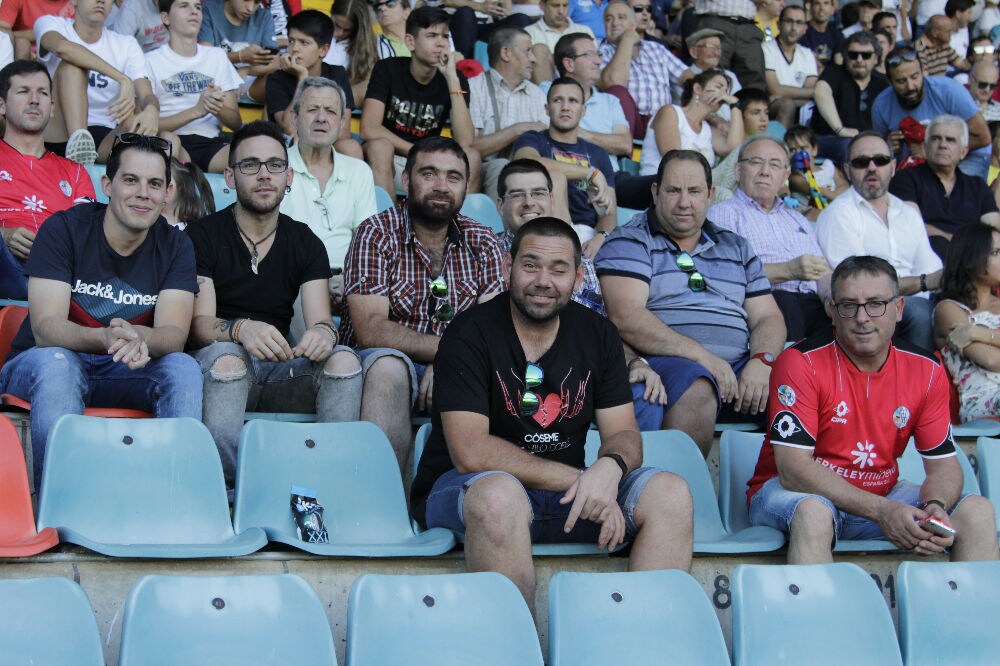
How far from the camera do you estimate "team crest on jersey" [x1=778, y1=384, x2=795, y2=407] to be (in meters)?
3.36

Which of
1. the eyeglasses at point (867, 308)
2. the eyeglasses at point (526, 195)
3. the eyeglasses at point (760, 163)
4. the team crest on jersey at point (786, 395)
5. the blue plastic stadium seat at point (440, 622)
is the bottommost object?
the blue plastic stadium seat at point (440, 622)

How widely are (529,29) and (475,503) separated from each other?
5.19 meters

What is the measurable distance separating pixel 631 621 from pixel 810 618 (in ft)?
1.56

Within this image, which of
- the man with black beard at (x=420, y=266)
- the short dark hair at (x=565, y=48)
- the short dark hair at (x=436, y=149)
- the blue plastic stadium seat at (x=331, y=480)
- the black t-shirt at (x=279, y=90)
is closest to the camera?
the blue plastic stadium seat at (x=331, y=480)

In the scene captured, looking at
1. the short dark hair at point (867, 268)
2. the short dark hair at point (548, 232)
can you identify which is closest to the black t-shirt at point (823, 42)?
the short dark hair at point (867, 268)

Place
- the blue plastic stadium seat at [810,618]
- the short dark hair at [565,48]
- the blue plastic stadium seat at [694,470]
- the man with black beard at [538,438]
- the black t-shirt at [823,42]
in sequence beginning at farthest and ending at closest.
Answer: the black t-shirt at [823,42] < the short dark hair at [565,48] < the blue plastic stadium seat at [694,470] < the man with black beard at [538,438] < the blue plastic stadium seat at [810,618]

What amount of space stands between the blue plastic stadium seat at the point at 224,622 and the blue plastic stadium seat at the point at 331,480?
678mm

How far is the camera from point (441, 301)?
13.4 feet

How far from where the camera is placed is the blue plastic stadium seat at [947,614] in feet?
9.43

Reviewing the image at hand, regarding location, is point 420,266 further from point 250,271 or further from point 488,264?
point 250,271

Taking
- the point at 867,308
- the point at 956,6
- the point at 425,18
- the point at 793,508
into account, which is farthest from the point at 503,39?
the point at 956,6

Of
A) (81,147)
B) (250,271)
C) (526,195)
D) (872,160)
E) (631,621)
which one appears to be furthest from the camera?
(872,160)

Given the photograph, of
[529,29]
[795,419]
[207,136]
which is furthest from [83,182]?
[529,29]

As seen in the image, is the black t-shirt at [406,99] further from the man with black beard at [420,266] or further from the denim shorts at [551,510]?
the denim shorts at [551,510]
